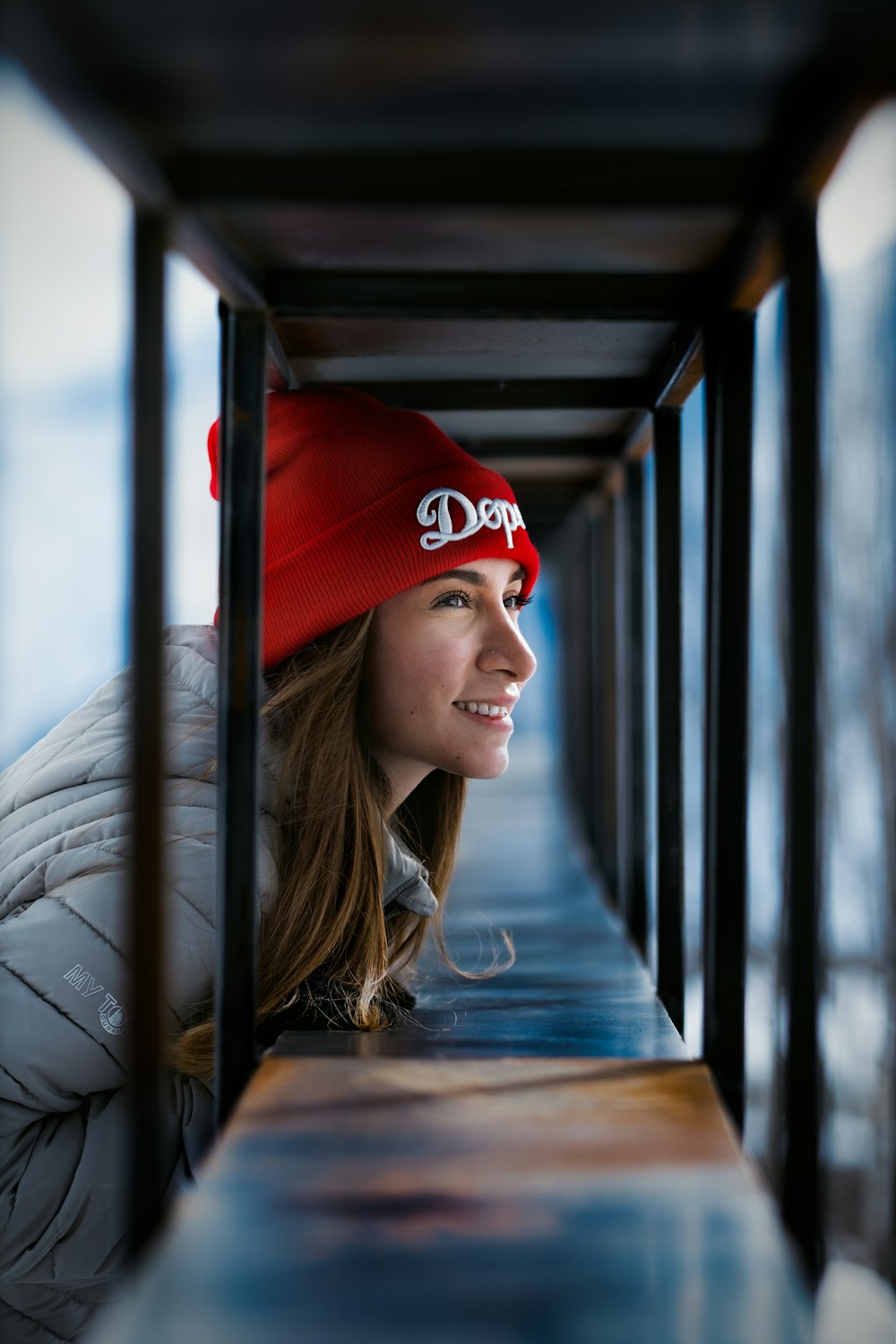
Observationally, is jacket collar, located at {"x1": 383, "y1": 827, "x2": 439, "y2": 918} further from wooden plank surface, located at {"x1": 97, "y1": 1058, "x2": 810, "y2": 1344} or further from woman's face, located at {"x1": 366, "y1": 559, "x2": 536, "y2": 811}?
wooden plank surface, located at {"x1": 97, "y1": 1058, "x2": 810, "y2": 1344}

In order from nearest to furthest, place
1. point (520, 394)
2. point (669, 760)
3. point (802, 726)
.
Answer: point (802, 726), point (669, 760), point (520, 394)

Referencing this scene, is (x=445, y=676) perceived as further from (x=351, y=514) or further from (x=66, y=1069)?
(x=66, y=1069)

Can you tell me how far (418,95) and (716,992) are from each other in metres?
0.80

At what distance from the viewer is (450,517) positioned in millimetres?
1488

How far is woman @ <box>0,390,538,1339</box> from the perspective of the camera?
1.23 m

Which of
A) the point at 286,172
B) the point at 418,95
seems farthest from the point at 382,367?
the point at 418,95

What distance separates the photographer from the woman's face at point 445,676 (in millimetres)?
1488

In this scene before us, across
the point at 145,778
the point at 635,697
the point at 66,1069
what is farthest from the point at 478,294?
the point at 635,697

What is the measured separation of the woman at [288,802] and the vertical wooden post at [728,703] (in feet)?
1.35

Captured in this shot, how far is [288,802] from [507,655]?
1.14 feet

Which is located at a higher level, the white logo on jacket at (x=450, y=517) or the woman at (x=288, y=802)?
the white logo on jacket at (x=450, y=517)

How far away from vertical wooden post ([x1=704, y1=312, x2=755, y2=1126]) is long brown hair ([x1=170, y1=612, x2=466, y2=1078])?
41cm

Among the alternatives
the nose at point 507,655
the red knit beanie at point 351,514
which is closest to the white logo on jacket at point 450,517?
the red knit beanie at point 351,514

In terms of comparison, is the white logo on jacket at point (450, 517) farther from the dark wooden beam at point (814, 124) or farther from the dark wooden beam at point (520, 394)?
the dark wooden beam at point (814, 124)
